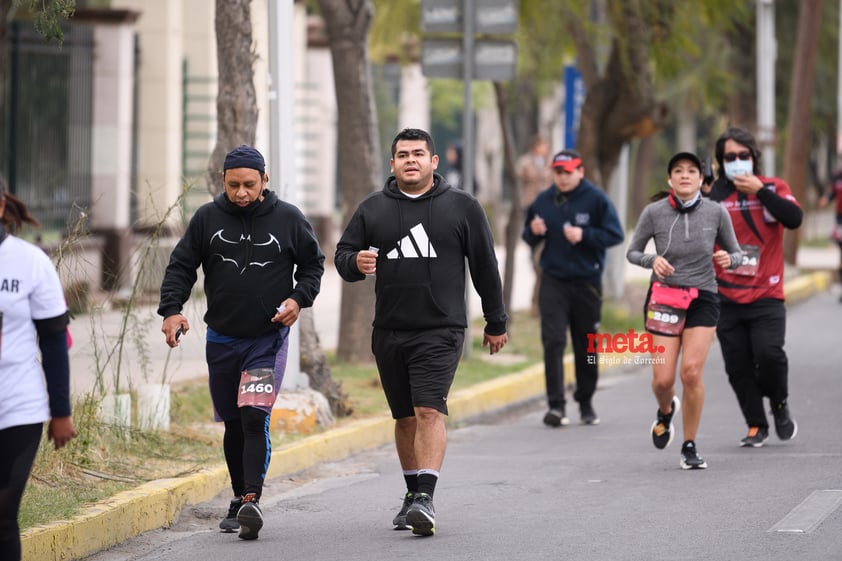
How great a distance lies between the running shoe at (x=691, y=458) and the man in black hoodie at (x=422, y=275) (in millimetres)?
2090

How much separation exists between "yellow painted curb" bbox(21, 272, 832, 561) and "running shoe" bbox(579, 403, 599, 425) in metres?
1.01

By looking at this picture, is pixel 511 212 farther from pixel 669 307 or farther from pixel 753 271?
pixel 669 307

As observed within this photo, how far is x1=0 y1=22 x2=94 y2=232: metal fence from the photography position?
18703 mm

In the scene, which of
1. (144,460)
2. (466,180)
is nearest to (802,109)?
(466,180)

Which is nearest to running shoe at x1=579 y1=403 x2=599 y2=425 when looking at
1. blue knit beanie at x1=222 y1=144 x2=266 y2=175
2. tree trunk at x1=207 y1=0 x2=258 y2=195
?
tree trunk at x1=207 y1=0 x2=258 y2=195

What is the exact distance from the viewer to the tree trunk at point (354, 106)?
13.9 m

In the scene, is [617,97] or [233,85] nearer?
[233,85]

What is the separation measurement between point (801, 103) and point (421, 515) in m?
19.4

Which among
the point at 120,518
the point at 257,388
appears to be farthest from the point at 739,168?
the point at 120,518

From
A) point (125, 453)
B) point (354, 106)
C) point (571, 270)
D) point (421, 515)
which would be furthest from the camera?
point (354, 106)

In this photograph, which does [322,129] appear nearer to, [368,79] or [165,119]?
[165,119]

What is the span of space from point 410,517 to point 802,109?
766 inches

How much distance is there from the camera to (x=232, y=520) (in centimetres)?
809

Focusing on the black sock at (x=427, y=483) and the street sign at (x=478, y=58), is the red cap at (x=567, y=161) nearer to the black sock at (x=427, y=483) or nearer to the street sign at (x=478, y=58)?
the street sign at (x=478, y=58)
